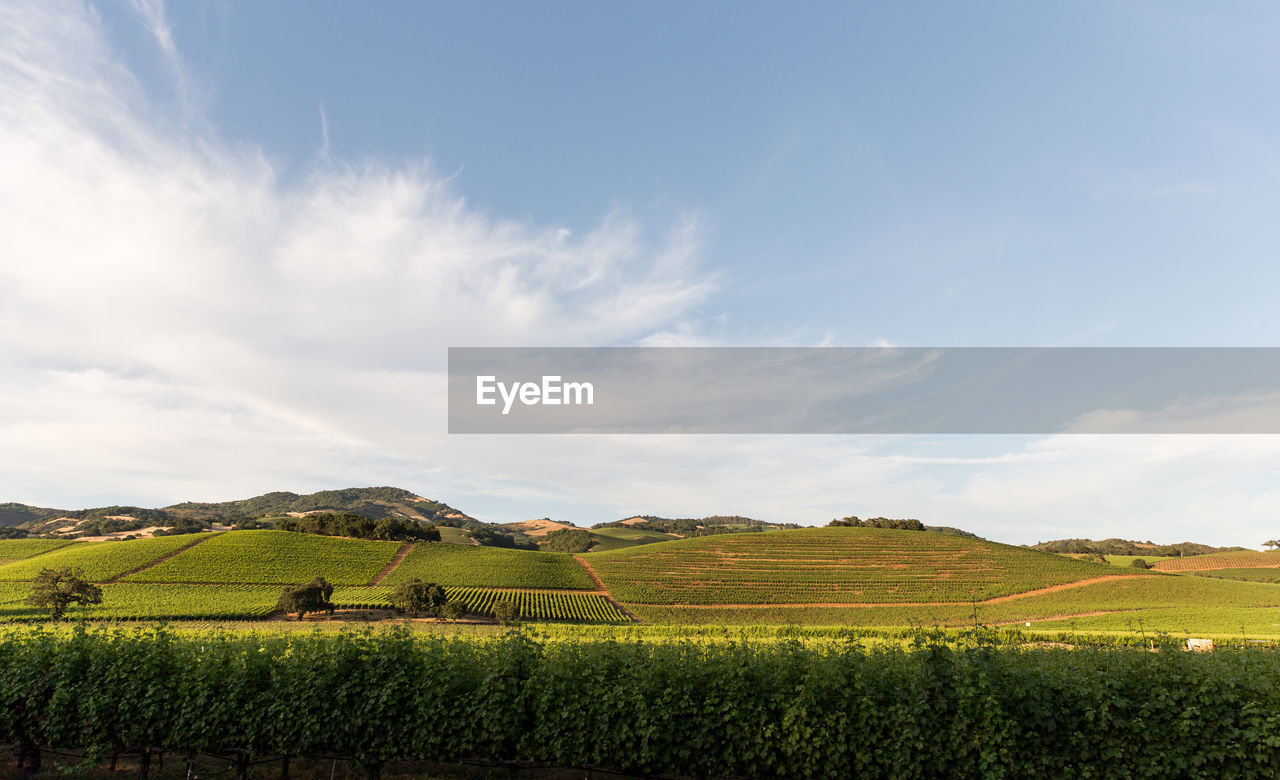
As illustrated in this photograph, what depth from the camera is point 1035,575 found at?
97.3 metres

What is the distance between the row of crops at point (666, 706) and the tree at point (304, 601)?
6172cm

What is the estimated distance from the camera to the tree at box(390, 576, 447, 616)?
70250mm

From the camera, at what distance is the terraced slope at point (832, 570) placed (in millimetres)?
88375

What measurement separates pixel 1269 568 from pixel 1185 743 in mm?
157750

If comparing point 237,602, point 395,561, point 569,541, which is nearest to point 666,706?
point 237,602

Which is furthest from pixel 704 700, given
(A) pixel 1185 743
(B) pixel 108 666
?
(B) pixel 108 666

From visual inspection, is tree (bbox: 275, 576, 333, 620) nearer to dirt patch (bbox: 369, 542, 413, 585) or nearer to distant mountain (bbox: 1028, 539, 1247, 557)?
dirt patch (bbox: 369, 542, 413, 585)

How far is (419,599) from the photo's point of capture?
70.2 metres

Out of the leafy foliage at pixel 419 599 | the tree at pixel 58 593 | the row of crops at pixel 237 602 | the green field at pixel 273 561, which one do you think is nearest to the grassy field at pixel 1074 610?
the row of crops at pixel 237 602

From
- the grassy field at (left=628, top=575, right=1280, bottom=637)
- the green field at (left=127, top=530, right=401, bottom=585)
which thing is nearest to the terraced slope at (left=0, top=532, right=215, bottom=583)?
the green field at (left=127, top=530, right=401, bottom=585)

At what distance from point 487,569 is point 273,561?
3348cm

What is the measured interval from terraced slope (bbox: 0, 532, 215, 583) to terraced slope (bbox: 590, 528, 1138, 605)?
7186 cm

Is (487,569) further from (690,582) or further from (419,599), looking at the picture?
(690,582)

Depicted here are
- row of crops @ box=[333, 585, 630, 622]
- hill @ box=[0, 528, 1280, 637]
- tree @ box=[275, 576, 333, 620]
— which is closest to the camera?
tree @ box=[275, 576, 333, 620]
